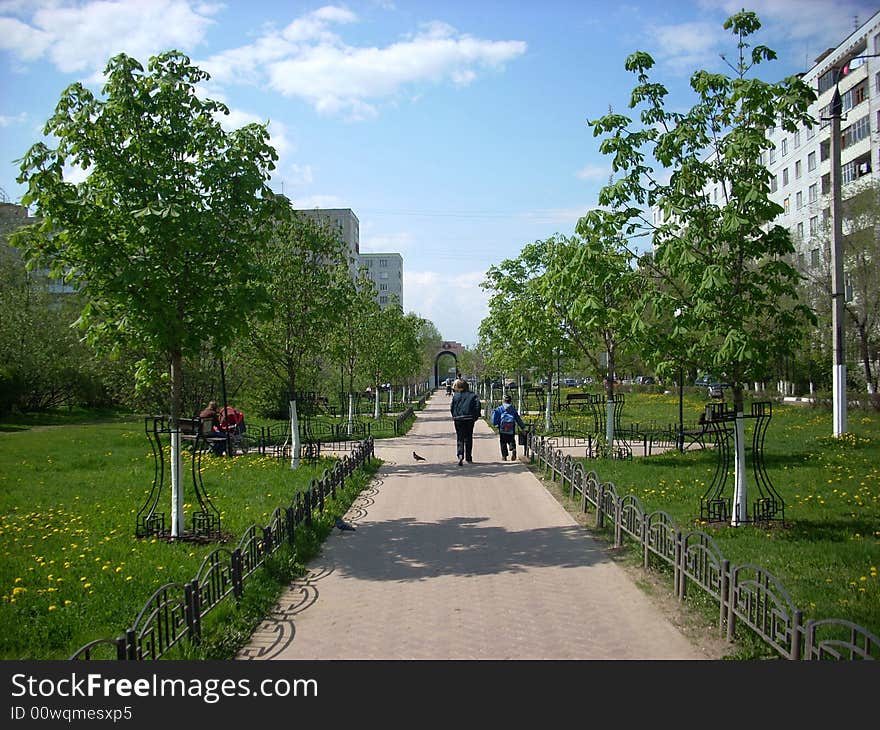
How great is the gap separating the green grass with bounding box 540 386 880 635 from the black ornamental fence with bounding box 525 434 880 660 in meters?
0.47

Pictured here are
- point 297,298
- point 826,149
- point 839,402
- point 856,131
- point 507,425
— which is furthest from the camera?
point 826,149

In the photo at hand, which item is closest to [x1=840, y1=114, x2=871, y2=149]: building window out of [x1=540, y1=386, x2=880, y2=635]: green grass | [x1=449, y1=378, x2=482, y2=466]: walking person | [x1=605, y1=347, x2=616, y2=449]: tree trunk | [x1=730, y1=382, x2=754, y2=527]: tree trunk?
[x1=540, y1=386, x2=880, y2=635]: green grass

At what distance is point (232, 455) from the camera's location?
1661 cm

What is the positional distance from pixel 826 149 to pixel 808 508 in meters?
34.6

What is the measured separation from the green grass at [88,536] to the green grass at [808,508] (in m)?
4.96

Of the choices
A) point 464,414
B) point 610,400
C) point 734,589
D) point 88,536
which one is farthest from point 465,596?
point 610,400

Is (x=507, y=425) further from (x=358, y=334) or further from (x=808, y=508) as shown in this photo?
(x=358, y=334)

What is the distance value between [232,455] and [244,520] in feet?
25.5

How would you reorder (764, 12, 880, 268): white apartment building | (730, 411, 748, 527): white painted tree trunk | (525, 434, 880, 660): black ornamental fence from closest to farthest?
1. (525, 434, 880, 660): black ornamental fence
2. (730, 411, 748, 527): white painted tree trunk
3. (764, 12, 880, 268): white apartment building

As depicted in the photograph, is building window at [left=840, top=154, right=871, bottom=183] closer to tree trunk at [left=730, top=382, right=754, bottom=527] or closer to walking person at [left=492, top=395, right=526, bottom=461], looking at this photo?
walking person at [left=492, top=395, right=526, bottom=461]

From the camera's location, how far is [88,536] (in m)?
8.27

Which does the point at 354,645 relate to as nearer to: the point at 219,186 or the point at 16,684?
the point at 16,684

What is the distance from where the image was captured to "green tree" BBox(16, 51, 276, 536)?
757 cm

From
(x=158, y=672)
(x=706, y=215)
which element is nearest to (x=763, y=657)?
(x=158, y=672)
